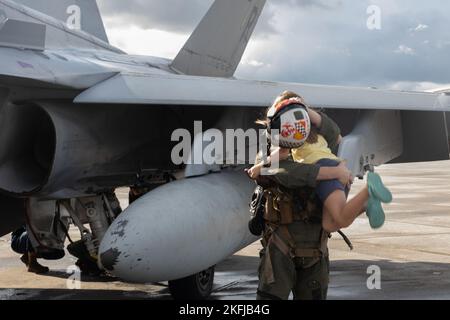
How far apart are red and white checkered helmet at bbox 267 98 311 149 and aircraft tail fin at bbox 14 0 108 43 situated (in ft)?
17.6

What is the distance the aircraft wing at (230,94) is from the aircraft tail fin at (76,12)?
133 inches

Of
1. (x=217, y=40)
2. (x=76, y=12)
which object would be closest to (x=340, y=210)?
(x=217, y=40)

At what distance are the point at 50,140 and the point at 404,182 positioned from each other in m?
15.4

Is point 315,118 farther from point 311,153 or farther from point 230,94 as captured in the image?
point 230,94

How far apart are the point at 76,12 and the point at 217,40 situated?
2.29m

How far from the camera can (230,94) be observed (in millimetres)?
5496

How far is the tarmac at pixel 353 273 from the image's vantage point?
6.42 m

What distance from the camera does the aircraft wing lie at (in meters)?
5.00

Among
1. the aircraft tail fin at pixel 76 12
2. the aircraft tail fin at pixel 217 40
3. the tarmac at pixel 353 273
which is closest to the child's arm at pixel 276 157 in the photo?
the tarmac at pixel 353 273

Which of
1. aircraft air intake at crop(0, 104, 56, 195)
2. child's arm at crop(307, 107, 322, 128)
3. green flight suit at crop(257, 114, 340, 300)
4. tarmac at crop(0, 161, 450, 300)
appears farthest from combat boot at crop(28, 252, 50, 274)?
child's arm at crop(307, 107, 322, 128)

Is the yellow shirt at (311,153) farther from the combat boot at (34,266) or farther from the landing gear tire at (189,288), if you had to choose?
the combat boot at (34,266)

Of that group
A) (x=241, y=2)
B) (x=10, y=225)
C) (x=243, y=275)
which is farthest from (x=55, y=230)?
(x=241, y=2)

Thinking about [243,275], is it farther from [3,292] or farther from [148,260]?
[148,260]

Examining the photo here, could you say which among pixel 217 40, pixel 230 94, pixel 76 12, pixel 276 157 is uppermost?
pixel 76 12
